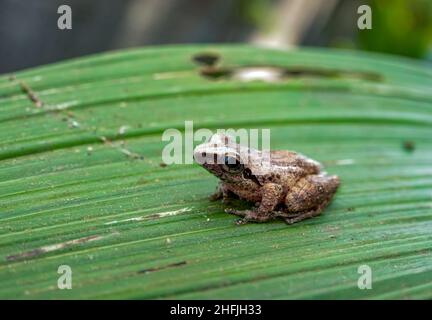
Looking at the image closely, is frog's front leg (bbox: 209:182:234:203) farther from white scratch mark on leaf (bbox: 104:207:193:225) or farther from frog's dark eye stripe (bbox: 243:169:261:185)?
white scratch mark on leaf (bbox: 104:207:193:225)

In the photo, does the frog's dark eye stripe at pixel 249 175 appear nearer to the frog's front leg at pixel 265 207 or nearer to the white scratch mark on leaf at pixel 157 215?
the frog's front leg at pixel 265 207

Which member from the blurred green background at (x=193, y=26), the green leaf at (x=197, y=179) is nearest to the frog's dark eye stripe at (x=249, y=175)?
the green leaf at (x=197, y=179)

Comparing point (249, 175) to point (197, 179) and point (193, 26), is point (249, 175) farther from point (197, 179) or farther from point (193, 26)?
point (193, 26)

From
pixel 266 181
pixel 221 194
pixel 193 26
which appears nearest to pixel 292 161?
pixel 266 181

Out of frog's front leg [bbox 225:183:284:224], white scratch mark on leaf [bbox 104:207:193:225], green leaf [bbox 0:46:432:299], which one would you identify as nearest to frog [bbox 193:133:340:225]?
frog's front leg [bbox 225:183:284:224]

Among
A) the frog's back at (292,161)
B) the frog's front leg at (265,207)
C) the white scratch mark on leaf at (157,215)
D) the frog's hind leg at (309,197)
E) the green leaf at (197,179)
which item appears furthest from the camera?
the frog's back at (292,161)

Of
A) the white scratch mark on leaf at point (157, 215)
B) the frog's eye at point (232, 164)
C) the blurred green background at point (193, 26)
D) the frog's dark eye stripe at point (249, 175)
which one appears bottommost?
the white scratch mark on leaf at point (157, 215)
